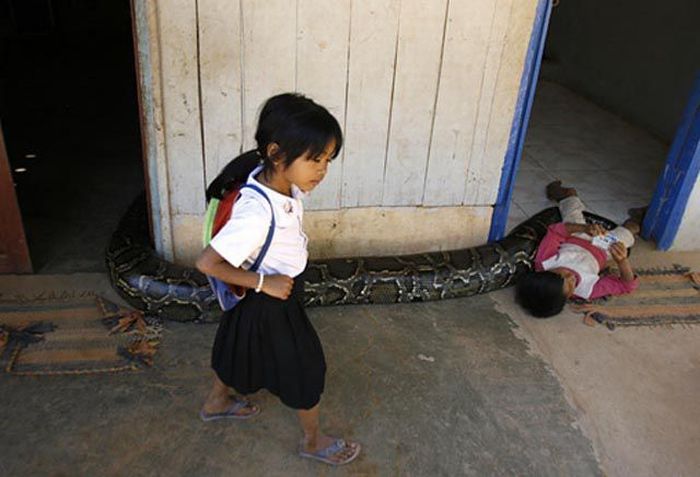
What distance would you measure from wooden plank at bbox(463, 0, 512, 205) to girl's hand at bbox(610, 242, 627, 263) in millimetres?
803

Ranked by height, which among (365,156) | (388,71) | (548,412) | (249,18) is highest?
(249,18)

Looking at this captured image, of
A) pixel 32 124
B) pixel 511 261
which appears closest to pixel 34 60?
pixel 32 124

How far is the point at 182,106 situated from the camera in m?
3.35

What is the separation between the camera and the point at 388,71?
354 cm

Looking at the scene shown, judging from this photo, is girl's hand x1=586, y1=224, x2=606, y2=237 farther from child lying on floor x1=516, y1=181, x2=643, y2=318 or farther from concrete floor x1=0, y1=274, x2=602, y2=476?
concrete floor x1=0, y1=274, x2=602, y2=476

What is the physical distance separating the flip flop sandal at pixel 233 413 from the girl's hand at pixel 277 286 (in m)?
0.92

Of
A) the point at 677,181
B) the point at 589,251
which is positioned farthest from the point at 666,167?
the point at 589,251

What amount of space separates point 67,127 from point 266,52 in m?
3.69

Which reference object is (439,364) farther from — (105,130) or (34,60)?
(34,60)

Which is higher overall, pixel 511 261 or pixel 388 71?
pixel 388 71

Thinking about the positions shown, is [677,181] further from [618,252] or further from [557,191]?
[618,252]

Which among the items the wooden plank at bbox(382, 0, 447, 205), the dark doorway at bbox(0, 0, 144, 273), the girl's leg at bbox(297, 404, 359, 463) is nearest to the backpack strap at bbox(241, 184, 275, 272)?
the girl's leg at bbox(297, 404, 359, 463)

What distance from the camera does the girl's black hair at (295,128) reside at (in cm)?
198

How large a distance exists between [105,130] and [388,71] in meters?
3.74
